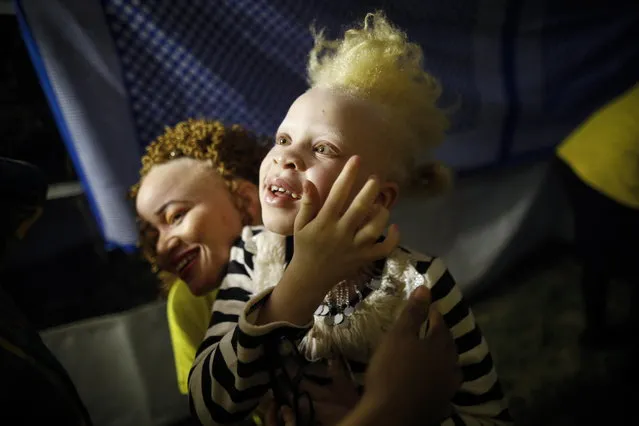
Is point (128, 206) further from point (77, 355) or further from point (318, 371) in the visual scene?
point (318, 371)

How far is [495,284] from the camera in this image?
125 centimetres

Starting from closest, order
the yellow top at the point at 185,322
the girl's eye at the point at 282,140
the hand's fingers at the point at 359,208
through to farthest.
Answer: the hand's fingers at the point at 359,208, the girl's eye at the point at 282,140, the yellow top at the point at 185,322

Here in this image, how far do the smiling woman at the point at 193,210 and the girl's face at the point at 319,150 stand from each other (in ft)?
0.59

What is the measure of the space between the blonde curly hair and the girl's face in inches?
1.1

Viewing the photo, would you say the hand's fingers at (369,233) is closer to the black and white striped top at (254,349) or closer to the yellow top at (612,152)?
the black and white striped top at (254,349)

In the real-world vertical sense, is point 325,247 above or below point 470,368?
above

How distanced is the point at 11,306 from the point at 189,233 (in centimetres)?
25

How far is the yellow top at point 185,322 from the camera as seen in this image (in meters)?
0.69

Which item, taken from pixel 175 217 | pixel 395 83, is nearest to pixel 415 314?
pixel 395 83

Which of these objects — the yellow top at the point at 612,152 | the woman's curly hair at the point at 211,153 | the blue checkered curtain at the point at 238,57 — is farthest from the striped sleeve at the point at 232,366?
the yellow top at the point at 612,152

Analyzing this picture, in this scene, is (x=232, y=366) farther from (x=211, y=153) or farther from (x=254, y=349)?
(x=211, y=153)

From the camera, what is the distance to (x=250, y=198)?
73 centimetres

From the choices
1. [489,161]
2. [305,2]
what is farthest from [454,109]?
[305,2]

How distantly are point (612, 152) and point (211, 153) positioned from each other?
0.72 m
